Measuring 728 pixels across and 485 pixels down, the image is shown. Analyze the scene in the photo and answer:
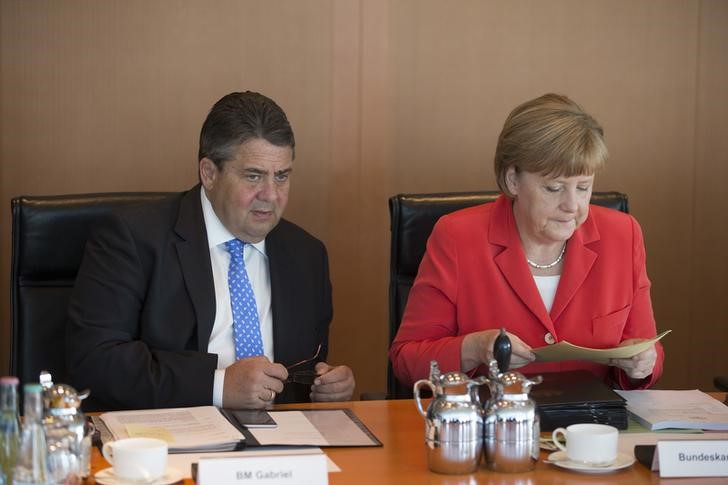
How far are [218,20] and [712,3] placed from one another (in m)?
1.85

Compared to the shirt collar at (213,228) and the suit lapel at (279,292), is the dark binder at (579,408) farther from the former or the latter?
the shirt collar at (213,228)

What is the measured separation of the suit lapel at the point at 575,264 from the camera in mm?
2984

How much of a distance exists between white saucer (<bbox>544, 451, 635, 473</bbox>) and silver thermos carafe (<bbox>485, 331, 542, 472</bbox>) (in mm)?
54

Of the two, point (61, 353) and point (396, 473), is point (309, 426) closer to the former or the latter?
point (396, 473)

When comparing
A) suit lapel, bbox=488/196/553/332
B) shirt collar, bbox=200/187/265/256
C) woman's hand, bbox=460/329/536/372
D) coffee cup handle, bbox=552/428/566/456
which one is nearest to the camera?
coffee cup handle, bbox=552/428/566/456

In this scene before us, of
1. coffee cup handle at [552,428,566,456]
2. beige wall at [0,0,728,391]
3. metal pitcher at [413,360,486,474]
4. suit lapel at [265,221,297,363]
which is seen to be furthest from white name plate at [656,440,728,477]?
beige wall at [0,0,728,391]

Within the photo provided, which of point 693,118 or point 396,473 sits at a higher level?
point 693,118

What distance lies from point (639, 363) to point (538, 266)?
0.44m

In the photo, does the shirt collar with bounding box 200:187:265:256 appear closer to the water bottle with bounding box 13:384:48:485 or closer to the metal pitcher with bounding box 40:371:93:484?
the metal pitcher with bounding box 40:371:93:484

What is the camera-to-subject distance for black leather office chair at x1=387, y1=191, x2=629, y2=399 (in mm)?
3242

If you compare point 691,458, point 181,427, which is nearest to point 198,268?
point 181,427

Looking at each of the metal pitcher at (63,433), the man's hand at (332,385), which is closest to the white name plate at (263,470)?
the metal pitcher at (63,433)

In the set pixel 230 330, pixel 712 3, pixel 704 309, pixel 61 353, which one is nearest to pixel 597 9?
pixel 712 3

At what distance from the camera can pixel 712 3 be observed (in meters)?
4.24
